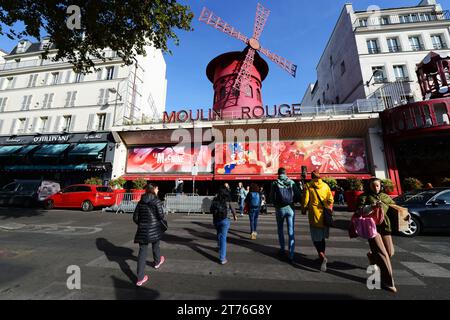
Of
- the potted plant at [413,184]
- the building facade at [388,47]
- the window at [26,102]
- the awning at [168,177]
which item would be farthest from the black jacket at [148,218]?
the window at [26,102]

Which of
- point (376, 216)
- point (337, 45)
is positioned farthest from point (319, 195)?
point (337, 45)

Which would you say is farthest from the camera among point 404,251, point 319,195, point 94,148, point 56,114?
point 56,114

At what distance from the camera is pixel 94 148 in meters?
18.6

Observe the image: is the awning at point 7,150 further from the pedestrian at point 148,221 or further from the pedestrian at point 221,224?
the pedestrian at point 221,224

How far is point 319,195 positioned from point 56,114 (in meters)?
25.4

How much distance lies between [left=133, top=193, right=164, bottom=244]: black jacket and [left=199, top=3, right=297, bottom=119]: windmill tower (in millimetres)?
16632

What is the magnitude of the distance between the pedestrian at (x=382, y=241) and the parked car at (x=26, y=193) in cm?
1650

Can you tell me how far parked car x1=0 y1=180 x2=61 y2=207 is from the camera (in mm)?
13077

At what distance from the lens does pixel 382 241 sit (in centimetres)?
323

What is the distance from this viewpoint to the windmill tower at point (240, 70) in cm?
2023

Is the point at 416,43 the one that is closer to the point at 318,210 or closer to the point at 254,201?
the point at 254,201

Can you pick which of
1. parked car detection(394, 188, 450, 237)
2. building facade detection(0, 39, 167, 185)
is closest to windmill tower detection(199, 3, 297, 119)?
building facade detection(0, 39, 167, 185)

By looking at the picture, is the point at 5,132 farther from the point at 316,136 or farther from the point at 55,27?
the point at 316,136

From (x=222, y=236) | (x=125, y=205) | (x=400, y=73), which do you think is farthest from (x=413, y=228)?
(x=400, y=73)
